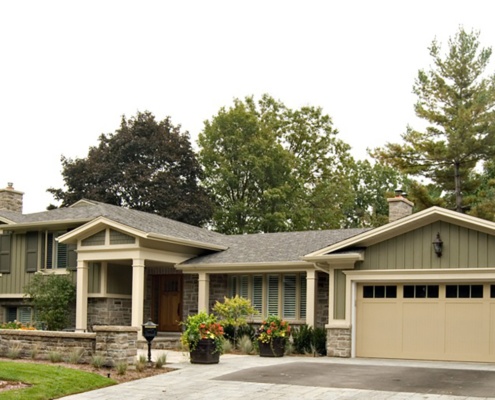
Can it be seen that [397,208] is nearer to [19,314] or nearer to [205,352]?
[205,352]

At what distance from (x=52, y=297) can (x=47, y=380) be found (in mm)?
10220

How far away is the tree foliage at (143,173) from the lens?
40188 millimetres

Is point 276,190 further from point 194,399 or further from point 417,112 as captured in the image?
point 194,399

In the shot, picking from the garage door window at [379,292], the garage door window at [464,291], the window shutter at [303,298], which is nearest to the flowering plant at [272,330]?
the garage door window at [379,292]

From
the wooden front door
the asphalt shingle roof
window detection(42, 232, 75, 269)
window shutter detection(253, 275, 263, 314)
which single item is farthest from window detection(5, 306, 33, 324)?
window shutter detection(253, 275, 263, 314)

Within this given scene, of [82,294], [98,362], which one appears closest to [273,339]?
→ [98,362]

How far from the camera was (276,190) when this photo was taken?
41.2 m

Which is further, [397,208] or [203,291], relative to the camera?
[203,291]

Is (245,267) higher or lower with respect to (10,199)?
lower

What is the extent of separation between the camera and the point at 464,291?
59.5 ft

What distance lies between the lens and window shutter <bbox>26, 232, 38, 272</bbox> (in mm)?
25109

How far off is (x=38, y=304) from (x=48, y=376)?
10.1 metres

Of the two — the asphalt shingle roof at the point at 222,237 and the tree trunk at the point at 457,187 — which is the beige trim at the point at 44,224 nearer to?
the asphalt shingle roof at the point at 222,237

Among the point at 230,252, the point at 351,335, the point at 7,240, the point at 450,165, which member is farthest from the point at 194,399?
the point at 450,165
